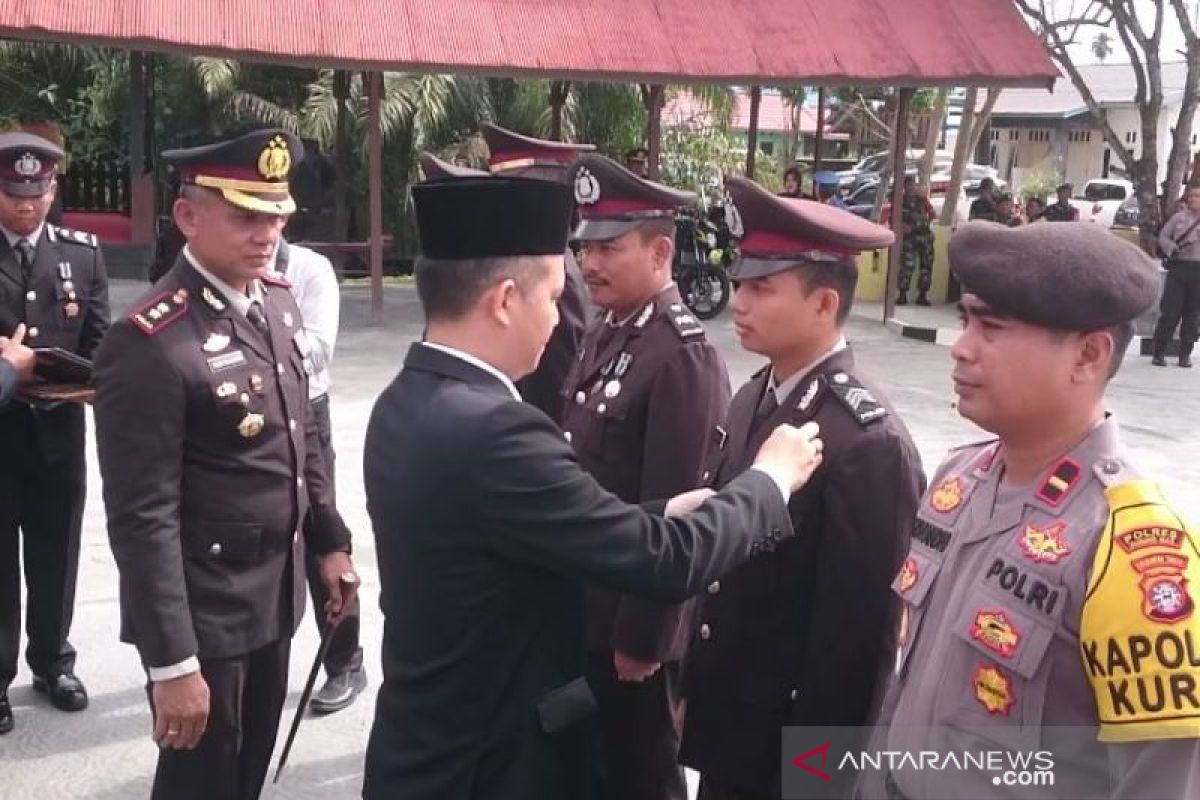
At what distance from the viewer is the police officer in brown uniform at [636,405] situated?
2.86 m

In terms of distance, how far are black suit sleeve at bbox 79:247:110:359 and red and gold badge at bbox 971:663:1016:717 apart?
311 centimetres

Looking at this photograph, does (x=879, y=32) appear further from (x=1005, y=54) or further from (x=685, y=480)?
(x=685, y=480)

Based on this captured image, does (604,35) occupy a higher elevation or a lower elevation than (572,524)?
higher

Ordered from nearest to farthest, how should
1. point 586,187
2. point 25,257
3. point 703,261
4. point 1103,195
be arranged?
point 586,187, point 25,257, point 703,261, point 1103,195

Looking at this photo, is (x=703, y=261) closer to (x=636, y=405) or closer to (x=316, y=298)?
(x=316, y=298)

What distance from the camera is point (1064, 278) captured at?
5.59 feet

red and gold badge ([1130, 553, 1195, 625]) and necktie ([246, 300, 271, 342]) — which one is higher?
necktie ([246, 300, 271, 342])

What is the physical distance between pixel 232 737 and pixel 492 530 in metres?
1.14

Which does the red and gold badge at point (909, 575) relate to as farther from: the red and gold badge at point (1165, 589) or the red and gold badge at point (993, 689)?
the red and gold badge at point (1165, 589)

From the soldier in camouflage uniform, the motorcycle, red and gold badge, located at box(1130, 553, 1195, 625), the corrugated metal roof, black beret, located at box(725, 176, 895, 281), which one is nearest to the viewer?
red and gold badge, located at box(1130, 553, 1195, 625)

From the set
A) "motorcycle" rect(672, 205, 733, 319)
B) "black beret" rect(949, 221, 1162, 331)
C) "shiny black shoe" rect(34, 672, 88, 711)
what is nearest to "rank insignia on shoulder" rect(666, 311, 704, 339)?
"black beret" rect(949, 221, 1162, 331)

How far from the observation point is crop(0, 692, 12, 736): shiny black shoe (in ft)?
12.6

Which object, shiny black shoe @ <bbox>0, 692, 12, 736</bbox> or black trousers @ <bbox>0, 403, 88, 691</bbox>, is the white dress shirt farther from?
shiny black shoe @ <bbox>0, 692, 12, 736</bbox>

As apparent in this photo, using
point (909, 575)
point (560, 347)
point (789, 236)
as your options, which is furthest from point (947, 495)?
point (560, 347)
